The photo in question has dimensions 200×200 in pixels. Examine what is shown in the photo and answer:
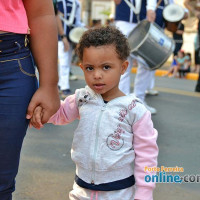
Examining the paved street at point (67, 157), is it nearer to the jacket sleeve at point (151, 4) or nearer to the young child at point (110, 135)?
the young child at point (110, 135)

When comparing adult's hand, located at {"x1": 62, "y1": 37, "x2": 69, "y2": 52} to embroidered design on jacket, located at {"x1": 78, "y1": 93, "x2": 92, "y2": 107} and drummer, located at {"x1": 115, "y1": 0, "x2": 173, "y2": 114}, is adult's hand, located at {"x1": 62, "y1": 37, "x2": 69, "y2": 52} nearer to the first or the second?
drummer, located at {"x1": 115, "y1": 0, "x2": 173, "y2": 114}

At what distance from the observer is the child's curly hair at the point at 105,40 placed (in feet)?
6.54

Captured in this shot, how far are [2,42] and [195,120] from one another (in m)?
3.97

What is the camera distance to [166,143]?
4.11m

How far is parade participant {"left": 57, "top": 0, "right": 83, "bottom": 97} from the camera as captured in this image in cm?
640

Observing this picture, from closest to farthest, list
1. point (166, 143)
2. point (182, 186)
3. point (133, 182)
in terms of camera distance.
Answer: point (133, 182) < point (182, 186) < point (166, 143)

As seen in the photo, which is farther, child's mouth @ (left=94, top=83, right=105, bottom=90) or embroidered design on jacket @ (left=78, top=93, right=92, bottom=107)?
embroidered design on jacket @ (left=78, top=93, right=92, bottom=107)

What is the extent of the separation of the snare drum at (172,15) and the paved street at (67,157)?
1291 millimetres

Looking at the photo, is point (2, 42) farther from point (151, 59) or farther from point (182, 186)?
point (151, 59)

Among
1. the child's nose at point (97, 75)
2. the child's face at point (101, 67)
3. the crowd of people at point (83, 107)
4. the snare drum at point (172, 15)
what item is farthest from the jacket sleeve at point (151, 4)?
the child's nose at point (97, 75)

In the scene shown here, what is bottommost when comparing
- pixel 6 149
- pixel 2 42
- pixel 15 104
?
pixel 6 149

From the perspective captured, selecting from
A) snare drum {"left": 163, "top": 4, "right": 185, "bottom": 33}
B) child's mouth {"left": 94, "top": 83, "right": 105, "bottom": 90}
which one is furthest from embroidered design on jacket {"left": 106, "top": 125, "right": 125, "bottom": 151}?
snare drum {"left": 163, "top": 4, "right": 185, "bottom": 33}

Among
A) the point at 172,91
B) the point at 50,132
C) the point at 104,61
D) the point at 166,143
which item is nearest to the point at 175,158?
the point at 166,143

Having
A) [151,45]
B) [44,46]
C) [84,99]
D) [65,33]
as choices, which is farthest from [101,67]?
[65,33]
